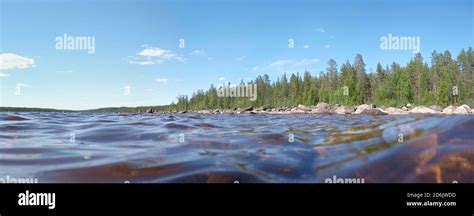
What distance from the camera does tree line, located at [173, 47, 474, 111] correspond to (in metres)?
88.6

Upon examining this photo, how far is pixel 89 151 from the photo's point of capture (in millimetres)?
5156

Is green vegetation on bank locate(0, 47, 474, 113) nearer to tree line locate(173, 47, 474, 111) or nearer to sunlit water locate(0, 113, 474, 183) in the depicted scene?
tree line locate(173, 47, 474, 111)

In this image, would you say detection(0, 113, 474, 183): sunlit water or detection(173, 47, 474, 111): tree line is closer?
detection(0, 113, 474, 183): sunlit water

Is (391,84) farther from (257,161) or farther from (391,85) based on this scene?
(257,161)

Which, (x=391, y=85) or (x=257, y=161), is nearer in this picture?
(x=257, y=161)

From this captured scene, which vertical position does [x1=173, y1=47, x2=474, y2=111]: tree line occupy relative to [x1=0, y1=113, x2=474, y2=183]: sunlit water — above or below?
above

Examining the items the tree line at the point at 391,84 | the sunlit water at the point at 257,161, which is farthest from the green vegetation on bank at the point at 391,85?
the sunlit water at the point at 257,161

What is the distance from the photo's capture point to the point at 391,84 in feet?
313

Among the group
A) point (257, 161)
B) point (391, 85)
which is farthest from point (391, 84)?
point (257, 161)

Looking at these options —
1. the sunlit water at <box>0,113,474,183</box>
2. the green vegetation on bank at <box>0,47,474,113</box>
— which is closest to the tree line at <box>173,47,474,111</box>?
the green vegetation on bank at <box>0,47,474,113</box>

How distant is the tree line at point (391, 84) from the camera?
88.6 meters
